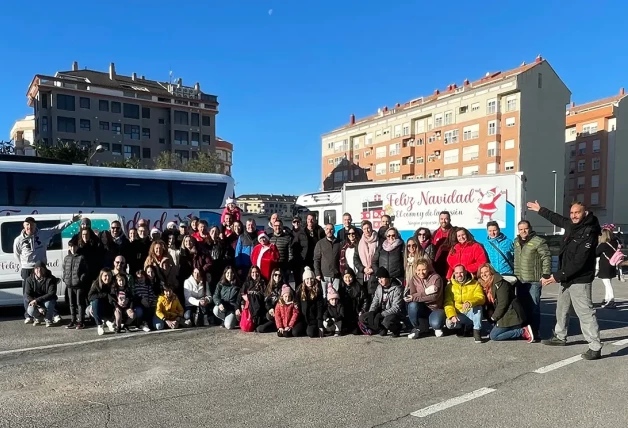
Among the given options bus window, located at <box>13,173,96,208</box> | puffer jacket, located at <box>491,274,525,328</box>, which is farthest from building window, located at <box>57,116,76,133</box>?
puffer jacket, located at <box>491,274,525,328</box>

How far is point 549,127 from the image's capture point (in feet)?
180

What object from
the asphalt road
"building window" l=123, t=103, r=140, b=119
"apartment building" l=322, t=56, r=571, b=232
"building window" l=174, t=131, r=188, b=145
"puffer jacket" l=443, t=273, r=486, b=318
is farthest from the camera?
"building window" l=174, t=131, r=188, b=145

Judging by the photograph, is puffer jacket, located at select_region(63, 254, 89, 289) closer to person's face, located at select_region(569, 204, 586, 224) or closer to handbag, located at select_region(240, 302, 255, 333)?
handbag, located at select_region(240, 302, 255, 333)

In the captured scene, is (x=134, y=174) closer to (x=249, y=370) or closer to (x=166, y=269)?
(x=166, y=269)

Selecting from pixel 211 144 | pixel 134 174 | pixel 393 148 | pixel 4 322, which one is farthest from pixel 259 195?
pixel 4 322

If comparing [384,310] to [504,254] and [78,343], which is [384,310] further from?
[78,343]

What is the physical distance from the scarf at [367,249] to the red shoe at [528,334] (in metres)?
2.68

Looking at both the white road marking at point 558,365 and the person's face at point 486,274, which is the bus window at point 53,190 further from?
the white road marking at point 558,365

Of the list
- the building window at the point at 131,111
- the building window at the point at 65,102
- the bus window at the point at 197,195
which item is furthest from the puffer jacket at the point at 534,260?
the building window at the point at 131,111

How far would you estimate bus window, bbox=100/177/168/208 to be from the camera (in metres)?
13.6

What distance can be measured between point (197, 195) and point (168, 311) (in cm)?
755

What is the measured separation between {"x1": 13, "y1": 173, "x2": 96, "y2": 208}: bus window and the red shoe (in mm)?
11262

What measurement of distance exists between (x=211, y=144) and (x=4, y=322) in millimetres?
69954

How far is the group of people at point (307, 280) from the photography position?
740cm
